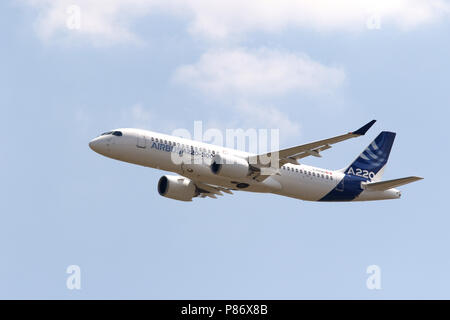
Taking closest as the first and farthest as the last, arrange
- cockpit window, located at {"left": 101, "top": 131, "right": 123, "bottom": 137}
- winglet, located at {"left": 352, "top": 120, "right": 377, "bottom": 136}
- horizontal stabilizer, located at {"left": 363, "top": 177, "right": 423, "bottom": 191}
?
winglet, located at {"left": 352, "top": 120, "right": 377, "bottom": 136} → cockpit window, located at {"left": 101, "top": 131, "right": 123, "bottom": 137} → horizontal stabilizer, located at {"left": 363, "top": 177, "right": 423, "bottom": 191}

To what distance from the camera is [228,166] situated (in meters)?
54.9

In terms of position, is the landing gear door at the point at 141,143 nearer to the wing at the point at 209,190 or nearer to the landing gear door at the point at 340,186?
the wing at the point at 209,190

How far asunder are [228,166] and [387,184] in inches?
528

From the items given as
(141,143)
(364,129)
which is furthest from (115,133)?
(364,129)

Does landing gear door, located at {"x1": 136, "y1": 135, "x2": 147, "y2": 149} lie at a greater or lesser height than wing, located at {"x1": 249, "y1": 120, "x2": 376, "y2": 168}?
greater

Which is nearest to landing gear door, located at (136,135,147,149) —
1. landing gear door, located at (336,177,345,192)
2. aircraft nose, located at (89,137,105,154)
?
aircraft nose, located at (89,137,105,154)

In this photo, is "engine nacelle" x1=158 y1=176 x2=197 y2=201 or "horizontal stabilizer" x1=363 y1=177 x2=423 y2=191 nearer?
"horizontal stabilizer" x1=363 y1=177 x2=423 y2=191

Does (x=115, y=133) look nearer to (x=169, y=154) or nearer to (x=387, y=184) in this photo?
(x=169, y=154)

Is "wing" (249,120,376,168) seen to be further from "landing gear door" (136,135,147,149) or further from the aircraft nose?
the aircraft nose

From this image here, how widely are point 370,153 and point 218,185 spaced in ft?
51.0

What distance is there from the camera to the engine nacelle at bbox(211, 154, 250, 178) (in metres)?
54.8
